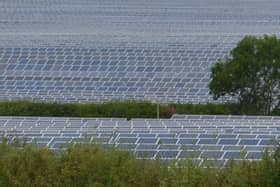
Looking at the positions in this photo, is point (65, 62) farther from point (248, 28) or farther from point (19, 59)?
point (248, 28)

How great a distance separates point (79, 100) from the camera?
41.5 m

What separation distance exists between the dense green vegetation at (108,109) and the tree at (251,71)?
228cm

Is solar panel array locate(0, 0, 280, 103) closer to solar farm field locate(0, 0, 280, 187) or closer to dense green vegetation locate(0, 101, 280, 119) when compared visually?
solar farm field locate(0, 0, 280, 187)

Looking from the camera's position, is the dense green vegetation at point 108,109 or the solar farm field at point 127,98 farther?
the dense green vegetation at point 108,109

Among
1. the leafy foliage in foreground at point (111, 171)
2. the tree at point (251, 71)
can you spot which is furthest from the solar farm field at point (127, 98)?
the tree at point (251, 71)

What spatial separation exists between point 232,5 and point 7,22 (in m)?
24.1

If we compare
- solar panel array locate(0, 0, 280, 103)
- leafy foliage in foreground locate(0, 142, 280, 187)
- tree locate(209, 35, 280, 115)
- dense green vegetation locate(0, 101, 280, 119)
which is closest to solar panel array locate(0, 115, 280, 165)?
leafy foliage in foreground locate(0, 142, 280, 187)

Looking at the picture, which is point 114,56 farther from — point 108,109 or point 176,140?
point 176,140

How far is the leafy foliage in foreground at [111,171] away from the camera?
1380 centimetres

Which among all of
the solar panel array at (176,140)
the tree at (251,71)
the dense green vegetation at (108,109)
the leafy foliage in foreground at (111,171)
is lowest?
the dense green vegetation at (108,109)

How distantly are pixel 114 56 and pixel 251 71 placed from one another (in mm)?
13136

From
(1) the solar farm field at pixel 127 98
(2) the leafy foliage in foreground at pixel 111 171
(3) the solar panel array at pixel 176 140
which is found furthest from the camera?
(3) the solar panel array at pixel 176 140

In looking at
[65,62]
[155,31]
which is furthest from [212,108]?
[155,31]

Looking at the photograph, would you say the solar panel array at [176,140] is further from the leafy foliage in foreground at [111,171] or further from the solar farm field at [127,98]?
the leafy foliage in foreground at [111,171]
